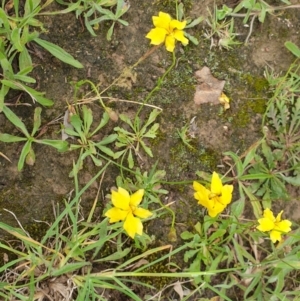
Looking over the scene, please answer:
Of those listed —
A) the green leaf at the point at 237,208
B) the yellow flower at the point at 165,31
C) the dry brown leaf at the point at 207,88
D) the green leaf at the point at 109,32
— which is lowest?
the green leaf at the point at 237,208

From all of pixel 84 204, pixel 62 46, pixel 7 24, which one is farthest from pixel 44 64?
pixel 84 204

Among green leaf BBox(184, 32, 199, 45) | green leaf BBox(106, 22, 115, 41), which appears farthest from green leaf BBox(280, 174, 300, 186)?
green leaf BBox(106, 22, 115, 41)

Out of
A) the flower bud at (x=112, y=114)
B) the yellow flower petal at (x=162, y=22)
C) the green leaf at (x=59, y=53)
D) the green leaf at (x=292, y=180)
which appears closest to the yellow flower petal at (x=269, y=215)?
the green leaf at (x=292, y=180)

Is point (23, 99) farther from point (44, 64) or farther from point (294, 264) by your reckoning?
point (294, 264)

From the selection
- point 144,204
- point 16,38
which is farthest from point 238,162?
point 16,38

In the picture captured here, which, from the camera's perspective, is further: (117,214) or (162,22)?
(162,22)

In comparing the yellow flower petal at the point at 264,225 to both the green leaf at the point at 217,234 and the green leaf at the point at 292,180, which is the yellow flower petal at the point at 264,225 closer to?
the green leaf at the point at 217,234

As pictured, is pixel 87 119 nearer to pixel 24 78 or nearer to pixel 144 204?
pixel 24 78
